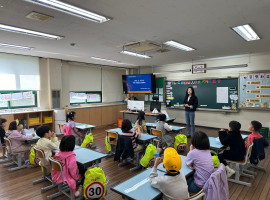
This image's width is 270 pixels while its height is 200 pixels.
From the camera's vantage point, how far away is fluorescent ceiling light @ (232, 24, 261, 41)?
3307mm

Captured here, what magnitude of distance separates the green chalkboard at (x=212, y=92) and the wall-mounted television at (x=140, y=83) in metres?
1.28

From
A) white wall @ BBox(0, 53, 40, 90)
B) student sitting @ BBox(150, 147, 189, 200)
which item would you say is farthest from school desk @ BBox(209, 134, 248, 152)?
white wall @ BBox(0, 53, 40, 90)

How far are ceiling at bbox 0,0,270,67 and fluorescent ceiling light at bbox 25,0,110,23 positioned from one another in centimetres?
13

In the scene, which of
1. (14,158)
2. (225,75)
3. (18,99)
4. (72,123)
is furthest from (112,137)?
(225,75)

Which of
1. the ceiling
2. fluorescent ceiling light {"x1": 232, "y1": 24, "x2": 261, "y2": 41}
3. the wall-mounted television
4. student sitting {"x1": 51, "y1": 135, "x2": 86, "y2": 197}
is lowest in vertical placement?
student sitting {"x1": 51, "y1": 135, "x2": 86, "y2": 197}

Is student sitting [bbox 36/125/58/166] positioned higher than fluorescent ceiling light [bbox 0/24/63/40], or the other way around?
fluorescent ceiling light [bbox 0/24/63/40]

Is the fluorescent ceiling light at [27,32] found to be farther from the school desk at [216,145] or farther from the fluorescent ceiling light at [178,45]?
the school desk at [216,145]

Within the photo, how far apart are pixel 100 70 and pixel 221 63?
5010mm

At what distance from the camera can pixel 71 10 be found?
Result: 2426 mm

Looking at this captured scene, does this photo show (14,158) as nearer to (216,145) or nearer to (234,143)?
(216,145)

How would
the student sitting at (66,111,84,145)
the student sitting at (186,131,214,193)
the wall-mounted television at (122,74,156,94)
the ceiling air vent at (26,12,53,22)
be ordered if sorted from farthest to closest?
1. the wall-mounted television at (122,74,156,94)
2. the student sitting at (66,111,84,145)
3. the ceiling air vent at (26,12,53,22)
4. the student sitting at (186,131,214,193)

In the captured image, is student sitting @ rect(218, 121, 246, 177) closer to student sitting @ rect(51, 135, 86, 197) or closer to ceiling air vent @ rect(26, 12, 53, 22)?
student sitting @ rect(51, 135, 86, 197)

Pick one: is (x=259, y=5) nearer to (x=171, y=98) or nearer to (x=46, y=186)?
(x=46, y=186)

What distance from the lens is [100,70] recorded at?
818cm
